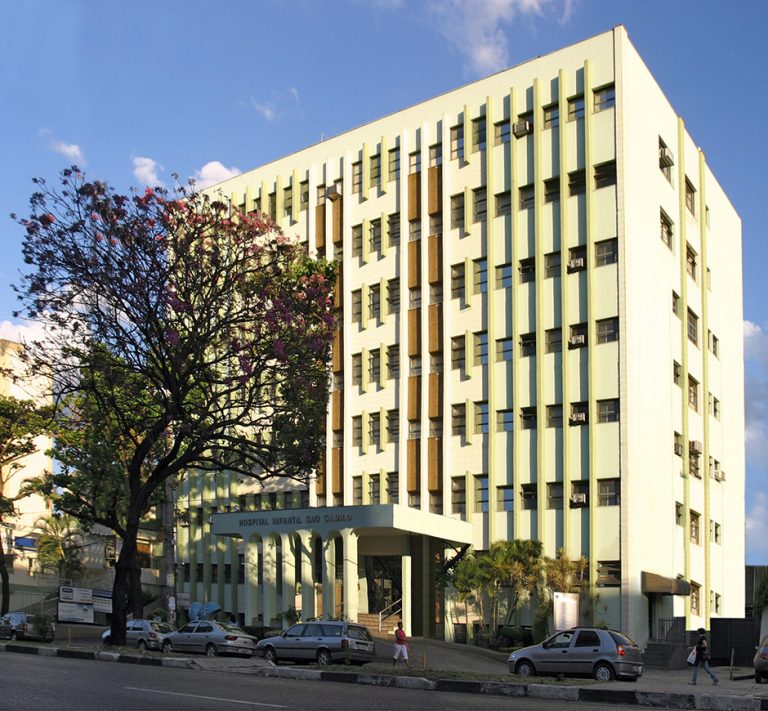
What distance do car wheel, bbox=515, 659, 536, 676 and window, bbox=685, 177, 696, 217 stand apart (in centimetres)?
2986

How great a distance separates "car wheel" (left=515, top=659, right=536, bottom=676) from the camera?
2905 cm

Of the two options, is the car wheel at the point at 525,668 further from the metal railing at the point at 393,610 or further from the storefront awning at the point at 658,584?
the metal railing at the point at 393,610

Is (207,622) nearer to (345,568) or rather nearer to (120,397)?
(345,568)

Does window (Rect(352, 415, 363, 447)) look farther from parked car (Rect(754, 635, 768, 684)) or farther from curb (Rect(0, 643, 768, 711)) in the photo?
parked car (Rect(754, 635, 768, 684))

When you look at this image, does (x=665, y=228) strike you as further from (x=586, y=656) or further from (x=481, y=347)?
(x=586, y=656)

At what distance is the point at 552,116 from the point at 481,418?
44.8ft

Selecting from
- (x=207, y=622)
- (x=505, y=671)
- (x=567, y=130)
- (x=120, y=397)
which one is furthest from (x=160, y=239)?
(x=567, y=130)

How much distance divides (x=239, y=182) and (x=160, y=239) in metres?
29.6

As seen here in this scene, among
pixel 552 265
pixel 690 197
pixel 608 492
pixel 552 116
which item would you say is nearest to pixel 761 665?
pixel 608 492

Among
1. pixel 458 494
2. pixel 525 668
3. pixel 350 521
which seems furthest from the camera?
pixel 458 494

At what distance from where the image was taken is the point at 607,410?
4306 centimetres

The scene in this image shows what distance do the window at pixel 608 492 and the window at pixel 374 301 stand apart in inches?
584

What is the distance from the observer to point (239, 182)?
202ft

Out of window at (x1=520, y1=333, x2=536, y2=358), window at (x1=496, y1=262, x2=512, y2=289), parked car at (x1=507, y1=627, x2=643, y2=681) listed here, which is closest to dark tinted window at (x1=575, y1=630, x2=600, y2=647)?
parked car at (x1=507, y1=627, x2=643, y2=681)
